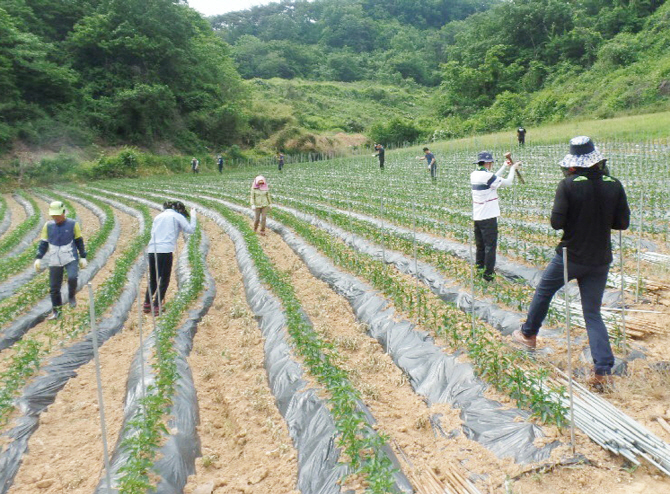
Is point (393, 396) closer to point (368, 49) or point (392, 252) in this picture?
point (392, 252)

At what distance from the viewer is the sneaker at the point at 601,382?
373 cm

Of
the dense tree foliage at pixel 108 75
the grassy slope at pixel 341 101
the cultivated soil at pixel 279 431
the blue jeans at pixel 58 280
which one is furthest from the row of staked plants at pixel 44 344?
the grassy slope at pixel 341 101

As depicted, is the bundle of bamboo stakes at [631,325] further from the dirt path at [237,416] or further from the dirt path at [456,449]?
the dirt path at [237,416]

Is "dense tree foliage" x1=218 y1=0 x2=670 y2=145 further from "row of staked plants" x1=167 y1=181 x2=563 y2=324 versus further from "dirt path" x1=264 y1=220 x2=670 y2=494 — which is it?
"dirt path" x1=264 y1=220 x2=670 y2=494

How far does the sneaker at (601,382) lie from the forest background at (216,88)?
102 ft

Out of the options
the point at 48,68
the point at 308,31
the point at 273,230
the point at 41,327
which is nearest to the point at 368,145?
the point at 48,68

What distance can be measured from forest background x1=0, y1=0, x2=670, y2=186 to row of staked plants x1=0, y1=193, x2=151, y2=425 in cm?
2595

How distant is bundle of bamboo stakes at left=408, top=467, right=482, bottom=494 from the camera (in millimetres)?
2971

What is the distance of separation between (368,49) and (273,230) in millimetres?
85694

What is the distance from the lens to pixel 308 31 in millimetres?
94875

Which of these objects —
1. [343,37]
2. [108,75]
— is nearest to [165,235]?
[108,75]

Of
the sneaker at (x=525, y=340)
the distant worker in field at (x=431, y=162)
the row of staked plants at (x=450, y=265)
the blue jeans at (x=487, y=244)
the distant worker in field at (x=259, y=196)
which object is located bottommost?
the sneaker at (x=525, y=340)

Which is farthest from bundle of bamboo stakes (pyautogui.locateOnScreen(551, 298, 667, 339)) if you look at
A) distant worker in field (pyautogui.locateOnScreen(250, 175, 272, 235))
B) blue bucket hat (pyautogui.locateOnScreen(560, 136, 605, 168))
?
distant worker in field (pyautogui.locateOnScreen(250, 175, 272, 235))

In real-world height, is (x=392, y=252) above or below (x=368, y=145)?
below
